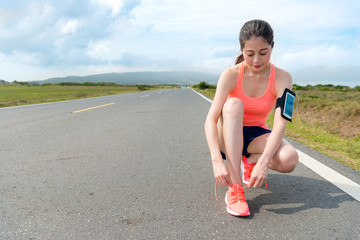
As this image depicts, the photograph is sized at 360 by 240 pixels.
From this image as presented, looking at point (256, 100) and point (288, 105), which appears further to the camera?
point (256, 100)

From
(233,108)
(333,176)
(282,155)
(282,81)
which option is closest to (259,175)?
(282,155)

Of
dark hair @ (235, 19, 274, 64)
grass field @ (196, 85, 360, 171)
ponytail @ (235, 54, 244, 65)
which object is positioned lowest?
grass field @ (196, 85, 360, 171)

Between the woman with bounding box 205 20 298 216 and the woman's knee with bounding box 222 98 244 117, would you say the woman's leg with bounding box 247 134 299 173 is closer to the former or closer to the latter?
the woman with bounding box 205 20 298 216

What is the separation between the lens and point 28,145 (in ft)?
15.1

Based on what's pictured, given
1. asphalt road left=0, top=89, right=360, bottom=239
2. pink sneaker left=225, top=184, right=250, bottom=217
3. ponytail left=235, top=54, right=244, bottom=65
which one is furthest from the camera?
ponytail left=235, top=54, right=244, bottom=65

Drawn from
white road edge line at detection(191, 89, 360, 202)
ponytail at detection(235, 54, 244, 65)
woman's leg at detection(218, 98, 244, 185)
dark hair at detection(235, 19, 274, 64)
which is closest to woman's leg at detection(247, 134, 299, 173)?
woman's leg at detection(218, 98, 244, 185)

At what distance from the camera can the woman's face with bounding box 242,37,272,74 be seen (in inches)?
89.1

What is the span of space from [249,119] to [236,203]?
34.6 inches

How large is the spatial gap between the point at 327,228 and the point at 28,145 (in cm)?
425

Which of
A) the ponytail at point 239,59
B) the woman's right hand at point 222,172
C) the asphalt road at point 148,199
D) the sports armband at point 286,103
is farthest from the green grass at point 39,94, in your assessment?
the sports armband at point 286,103

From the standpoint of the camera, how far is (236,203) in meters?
2.20

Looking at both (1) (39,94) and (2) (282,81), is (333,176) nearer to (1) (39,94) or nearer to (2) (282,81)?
(2) (282,81)

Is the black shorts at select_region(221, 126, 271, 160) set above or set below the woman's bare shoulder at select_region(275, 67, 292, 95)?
below

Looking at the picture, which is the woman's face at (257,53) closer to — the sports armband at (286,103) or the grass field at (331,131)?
the sports armband at (286,103)
